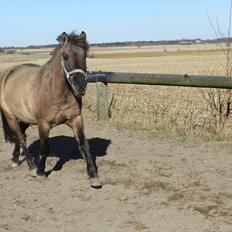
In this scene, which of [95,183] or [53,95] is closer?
[95,183]

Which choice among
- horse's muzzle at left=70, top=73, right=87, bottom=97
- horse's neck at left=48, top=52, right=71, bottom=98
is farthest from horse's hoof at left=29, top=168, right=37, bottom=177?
horse's muzzle at left=70, top=73, right=87, bottom=97

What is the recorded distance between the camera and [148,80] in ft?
32.4

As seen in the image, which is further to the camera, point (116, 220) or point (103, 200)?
point (103, 200)

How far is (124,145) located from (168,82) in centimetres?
149

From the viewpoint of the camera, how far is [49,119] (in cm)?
687

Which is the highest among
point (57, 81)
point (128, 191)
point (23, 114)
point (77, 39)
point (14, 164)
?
point (77, 39)

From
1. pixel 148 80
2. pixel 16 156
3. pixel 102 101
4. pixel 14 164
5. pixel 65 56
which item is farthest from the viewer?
pixel 102 101

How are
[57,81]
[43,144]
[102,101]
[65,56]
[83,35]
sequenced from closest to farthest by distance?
1. [65,56]
2. [83,35]
3. [57,81]
4. [43,144]
5. [102,101]

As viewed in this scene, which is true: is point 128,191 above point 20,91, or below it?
below

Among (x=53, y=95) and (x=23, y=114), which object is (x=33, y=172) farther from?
(x=53, y=95)

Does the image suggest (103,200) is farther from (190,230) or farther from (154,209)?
(190,230)

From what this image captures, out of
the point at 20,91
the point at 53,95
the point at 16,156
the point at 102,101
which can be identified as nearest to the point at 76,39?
the point at 53,95

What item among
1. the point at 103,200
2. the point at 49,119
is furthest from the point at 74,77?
the point at 103,200

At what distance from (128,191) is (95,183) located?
0.49 meters
